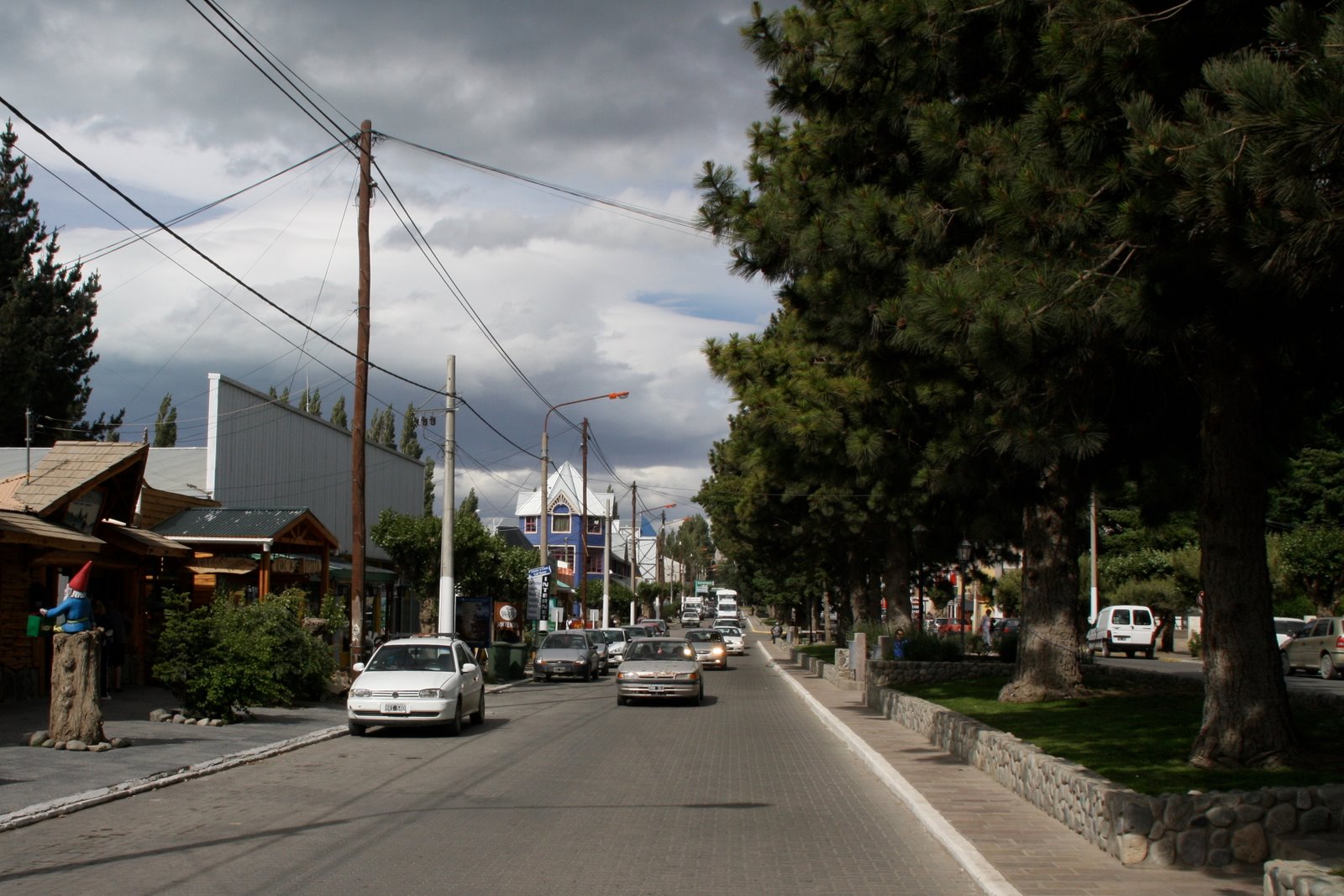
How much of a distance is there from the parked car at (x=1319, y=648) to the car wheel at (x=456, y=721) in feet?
70.5

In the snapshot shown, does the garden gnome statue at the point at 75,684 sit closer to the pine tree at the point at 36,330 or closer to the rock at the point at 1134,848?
the rock at the point at 1134,848

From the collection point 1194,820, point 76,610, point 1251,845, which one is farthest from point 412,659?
point 1251,845

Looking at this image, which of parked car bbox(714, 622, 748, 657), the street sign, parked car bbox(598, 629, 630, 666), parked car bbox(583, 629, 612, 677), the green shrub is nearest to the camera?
the green shrub

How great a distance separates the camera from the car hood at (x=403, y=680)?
17.7m

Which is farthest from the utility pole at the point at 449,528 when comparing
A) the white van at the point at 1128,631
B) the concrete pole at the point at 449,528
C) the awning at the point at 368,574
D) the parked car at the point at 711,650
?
the white van at the point at 1128,631

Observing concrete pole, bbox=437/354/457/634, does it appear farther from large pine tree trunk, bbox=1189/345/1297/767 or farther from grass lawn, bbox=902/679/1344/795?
large pine tree trunk, bbox=1189/345/1297/767

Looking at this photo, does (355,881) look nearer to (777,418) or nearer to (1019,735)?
(1019,735)

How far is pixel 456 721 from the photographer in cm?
1803

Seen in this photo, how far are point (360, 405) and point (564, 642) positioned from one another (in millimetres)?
13308

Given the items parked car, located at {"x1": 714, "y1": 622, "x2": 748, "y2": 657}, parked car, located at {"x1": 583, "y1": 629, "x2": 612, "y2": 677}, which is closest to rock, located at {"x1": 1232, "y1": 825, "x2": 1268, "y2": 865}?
parked car, located at {"x1": 583, "y1": 629, "x2": 612, "y2": 677}

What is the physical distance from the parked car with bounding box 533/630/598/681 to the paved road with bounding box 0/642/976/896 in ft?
54.6

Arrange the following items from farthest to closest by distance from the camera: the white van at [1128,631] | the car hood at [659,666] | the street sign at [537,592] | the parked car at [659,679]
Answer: the white van at [1128,631]
the street sign at [537,592]
the car hood at [659,666]
the parked car at [659,679]

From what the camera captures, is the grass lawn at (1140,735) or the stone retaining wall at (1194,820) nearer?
the stone retaining wall at (1194,820)

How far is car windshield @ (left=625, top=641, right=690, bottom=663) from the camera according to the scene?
25.9 metres
